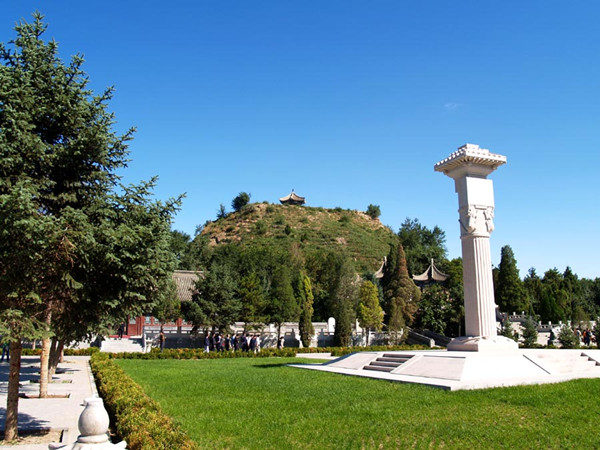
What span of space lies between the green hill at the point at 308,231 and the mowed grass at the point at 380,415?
67.2 metres

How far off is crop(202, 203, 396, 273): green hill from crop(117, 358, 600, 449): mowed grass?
221 feet

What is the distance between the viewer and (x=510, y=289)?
51125 mm

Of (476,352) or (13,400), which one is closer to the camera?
(13,400)

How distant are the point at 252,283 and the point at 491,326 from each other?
75.1 ft

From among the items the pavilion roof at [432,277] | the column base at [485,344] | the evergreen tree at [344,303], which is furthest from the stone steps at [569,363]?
the pavilion roof at [432,277]

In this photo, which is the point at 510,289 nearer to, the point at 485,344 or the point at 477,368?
the point at 485,344

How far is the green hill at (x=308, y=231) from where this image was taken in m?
86.1

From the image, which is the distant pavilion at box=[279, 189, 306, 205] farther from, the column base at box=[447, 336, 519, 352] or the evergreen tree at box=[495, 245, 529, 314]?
the column base at box=[447, 336, 519, 352]

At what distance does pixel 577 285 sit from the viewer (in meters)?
71.2

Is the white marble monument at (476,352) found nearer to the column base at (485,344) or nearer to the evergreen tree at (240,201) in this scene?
the column base at (485,344)

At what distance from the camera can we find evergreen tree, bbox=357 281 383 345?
38.5m

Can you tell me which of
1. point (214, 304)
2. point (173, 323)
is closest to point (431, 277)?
point (173, 323)

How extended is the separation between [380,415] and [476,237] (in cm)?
920

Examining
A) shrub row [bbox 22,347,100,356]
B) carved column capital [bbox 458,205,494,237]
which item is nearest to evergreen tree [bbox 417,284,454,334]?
carved column capital [bbox 458,205,494,237]
